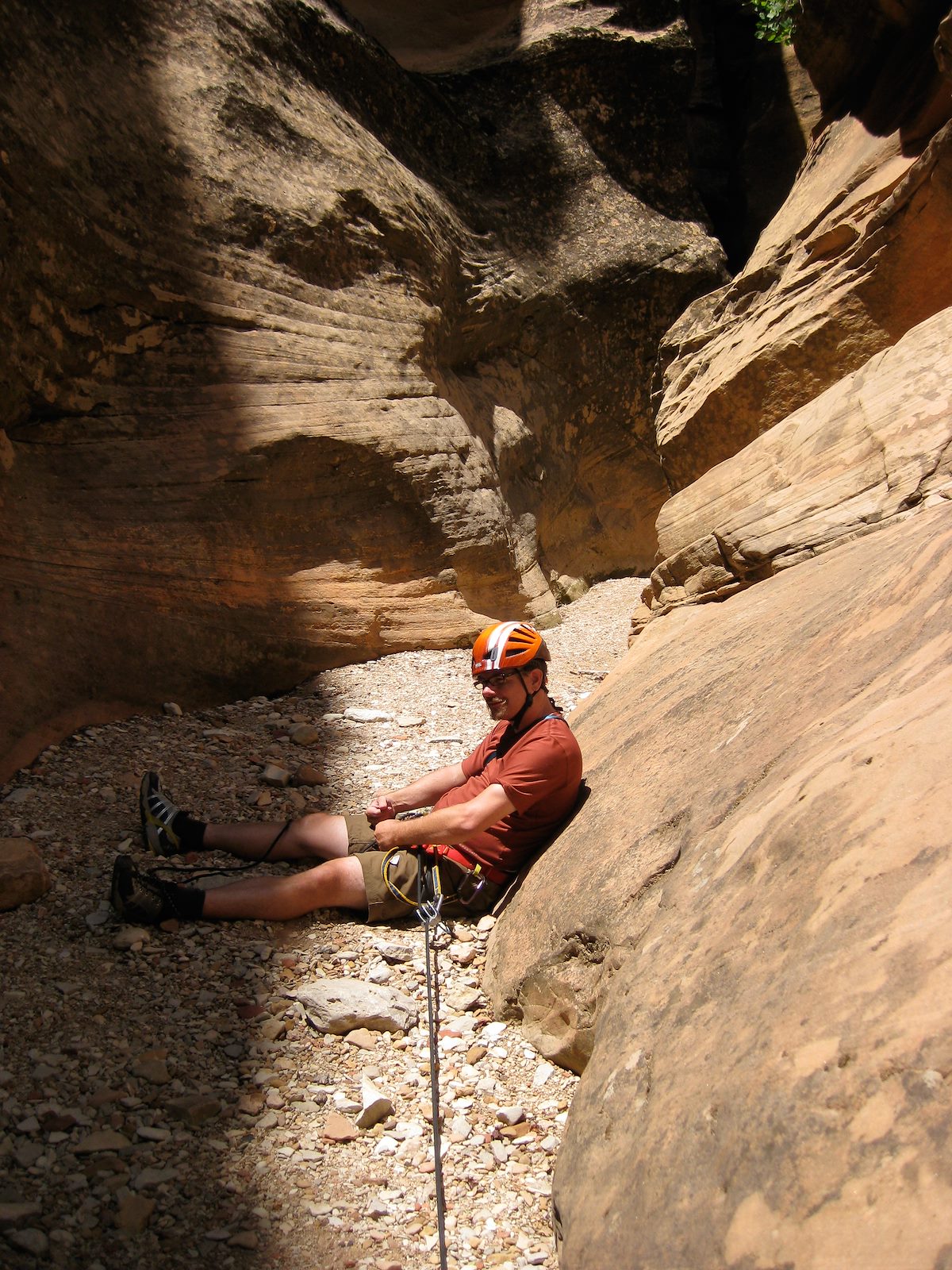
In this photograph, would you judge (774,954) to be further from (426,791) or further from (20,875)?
(20,875)

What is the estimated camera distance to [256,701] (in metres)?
5.71

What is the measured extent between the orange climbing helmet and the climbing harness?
0.75 metres

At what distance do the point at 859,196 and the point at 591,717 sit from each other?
3062mm

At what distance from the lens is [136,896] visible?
3424 mm

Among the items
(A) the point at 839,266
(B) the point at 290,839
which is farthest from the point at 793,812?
(A) the point at 839,266

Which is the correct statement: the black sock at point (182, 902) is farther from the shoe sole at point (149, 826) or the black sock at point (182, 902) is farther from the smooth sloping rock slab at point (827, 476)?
the smooth sloping rock slab at point (827, 476)

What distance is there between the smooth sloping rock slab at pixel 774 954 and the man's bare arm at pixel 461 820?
0.26 m

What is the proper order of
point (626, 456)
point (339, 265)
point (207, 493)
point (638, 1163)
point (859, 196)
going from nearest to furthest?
point (638, 1163)
point (859, 196)
point (207, 493)
point (339, 265)
point (626, 456)

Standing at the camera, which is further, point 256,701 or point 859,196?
point 256,701

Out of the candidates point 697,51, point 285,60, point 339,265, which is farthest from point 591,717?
point 697,51

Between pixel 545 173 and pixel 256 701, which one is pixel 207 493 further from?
pixel 545 173

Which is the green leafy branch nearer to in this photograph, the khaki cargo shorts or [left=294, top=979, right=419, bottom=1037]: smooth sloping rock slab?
the khaki cargo shorts

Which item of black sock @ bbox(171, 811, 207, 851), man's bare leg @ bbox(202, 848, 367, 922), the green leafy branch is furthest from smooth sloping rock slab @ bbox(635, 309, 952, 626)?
the green leafy branch

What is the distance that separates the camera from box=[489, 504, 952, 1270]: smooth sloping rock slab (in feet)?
5.22
